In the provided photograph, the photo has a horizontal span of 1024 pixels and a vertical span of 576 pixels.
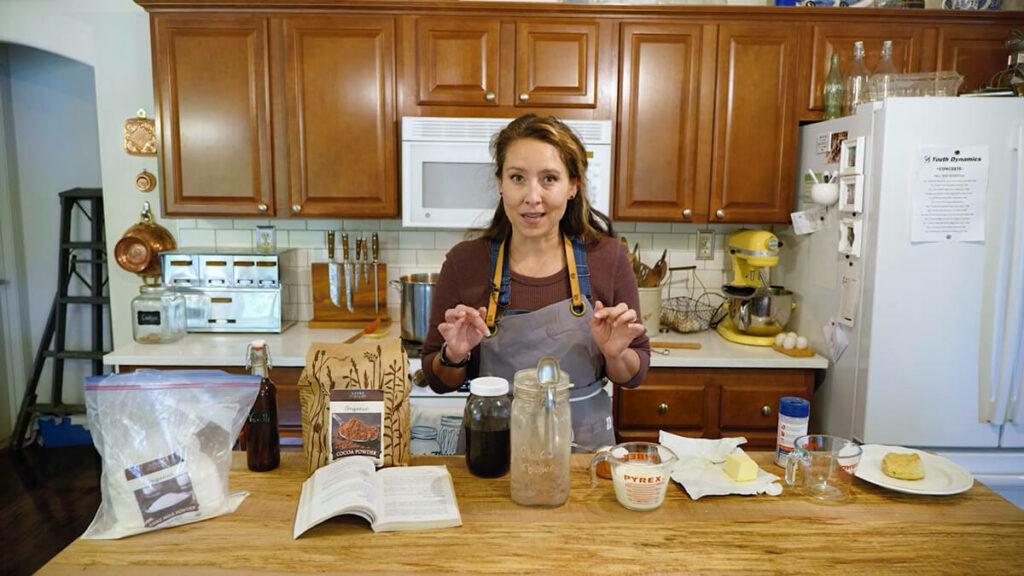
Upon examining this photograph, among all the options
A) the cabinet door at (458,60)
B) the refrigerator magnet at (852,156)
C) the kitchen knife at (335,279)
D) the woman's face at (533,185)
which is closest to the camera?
the woman's face at (533,185)

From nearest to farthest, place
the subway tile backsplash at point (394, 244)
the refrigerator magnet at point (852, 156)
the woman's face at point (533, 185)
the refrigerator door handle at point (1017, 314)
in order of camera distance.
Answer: the woman's face at point (533, 185)
the refrigerator door handle at point (1017, 314)
the refrigerator magnet at point (852, 156)
the subway tile backsplash at point (394, 244)

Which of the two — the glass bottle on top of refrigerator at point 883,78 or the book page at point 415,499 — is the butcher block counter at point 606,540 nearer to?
the book page at point 415,499

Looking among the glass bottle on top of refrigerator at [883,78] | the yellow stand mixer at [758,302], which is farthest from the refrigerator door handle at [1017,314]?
the yellow stand mixer at [758,302]

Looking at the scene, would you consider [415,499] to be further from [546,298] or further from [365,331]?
[365,331]

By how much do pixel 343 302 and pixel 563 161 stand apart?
175 centimetres

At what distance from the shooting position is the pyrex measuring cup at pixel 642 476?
44.8 inches

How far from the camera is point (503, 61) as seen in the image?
2.72 meters

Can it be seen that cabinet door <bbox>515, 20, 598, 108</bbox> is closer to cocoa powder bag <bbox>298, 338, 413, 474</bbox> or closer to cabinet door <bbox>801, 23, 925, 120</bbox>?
cabinet door <bbox>801, 23, 925, 120</bbox>

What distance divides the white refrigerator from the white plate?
3.40 feet

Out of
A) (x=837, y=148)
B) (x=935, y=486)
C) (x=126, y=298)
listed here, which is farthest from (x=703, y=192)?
(x=126, y=298)

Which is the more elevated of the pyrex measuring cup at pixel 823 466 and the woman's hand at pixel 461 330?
the woman's hand at pixel 461 330

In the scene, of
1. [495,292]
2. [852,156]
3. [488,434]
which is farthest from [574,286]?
[852,156]

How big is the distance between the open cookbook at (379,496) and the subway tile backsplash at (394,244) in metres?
1.99

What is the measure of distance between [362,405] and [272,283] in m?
1.78
